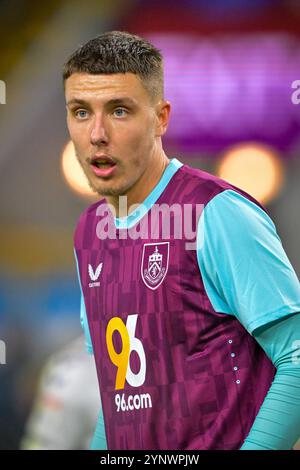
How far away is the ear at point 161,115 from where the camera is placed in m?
2.34

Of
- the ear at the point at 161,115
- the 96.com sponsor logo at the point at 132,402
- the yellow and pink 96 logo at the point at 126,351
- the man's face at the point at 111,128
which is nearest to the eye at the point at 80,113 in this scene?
the man's face at the point at 111,128

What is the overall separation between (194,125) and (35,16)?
40.7 inches

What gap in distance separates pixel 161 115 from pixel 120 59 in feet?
0.67

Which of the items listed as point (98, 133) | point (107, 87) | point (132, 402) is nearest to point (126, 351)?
point (132, 402)

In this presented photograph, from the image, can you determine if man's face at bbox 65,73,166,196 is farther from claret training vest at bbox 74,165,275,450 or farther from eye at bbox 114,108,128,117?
claret training vest at bbox 74,165,275,450

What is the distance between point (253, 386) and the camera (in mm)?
2045

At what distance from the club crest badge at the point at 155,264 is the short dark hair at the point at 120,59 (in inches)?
16.0

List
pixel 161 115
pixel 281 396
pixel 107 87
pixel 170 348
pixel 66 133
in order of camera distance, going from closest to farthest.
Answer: pixel 281 396 → pixel 170 348 → pixel 107 87 → pixel 161 115 → pixel 66 133

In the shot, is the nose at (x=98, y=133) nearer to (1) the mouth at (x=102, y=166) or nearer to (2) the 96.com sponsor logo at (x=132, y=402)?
(1) the mouth at (x=102, y=166)

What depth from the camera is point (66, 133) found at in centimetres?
448

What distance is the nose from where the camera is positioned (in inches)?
85.6

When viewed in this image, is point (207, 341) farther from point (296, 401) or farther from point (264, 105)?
point (264, 105)

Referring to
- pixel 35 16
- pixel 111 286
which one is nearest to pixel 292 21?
pixel 35 16

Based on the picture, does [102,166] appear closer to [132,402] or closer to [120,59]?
[120,59]
